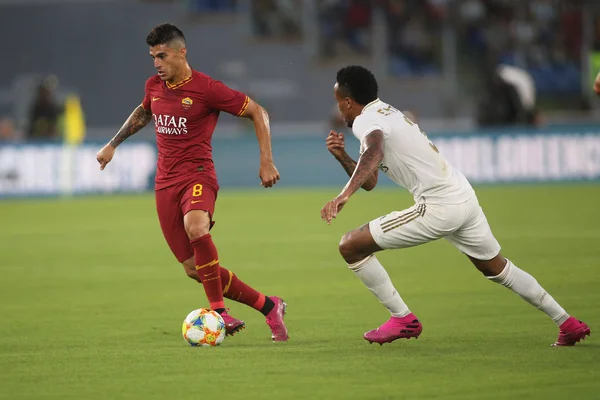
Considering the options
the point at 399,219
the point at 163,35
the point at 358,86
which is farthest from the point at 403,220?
the point at 163,35

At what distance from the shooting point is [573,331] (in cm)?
768

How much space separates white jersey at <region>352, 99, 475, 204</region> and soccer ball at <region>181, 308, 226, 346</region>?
1654mm

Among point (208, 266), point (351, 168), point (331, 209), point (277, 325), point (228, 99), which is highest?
point (228, 99)

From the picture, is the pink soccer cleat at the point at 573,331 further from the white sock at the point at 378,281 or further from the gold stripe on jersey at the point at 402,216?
the gold stripe on jersey at the point at 402,216

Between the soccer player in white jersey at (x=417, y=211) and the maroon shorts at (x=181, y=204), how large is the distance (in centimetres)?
118

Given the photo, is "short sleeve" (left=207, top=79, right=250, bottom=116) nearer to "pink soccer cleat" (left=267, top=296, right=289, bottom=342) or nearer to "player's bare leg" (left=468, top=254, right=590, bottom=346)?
"pink soccer cleat" (left=267, top=296, right=289, bottom=342)

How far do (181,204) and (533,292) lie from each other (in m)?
2.73

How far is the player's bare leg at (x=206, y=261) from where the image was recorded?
27.5 feet

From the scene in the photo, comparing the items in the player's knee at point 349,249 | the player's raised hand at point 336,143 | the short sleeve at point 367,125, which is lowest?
the player's knee at point 349,249

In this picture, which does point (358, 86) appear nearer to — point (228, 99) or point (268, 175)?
point (268, 175)

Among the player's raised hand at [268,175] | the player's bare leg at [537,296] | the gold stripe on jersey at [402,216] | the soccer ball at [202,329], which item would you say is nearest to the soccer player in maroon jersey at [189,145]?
the player's raised hand at [268,175]

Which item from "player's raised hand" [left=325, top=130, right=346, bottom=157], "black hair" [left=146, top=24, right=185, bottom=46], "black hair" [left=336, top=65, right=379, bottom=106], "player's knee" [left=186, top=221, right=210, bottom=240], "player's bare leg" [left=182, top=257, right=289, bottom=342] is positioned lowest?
"player's bare leg" [left=182, top=257, right=289, bottom=342]

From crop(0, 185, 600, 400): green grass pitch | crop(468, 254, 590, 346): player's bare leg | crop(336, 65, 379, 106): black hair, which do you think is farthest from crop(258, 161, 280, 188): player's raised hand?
crop(468, 254, 590, 346): player's bare leg

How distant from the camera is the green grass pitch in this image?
6.73 m
